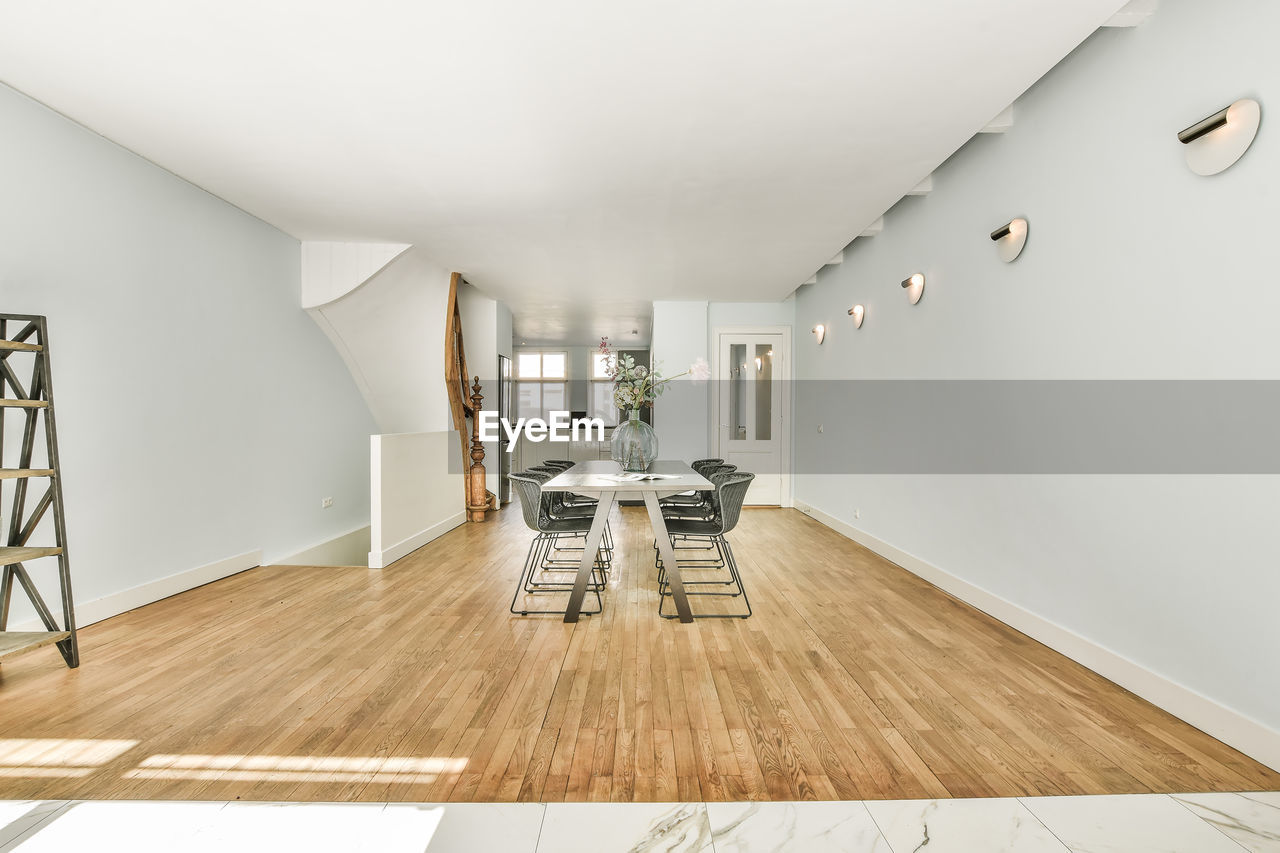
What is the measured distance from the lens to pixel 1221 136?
2168mm

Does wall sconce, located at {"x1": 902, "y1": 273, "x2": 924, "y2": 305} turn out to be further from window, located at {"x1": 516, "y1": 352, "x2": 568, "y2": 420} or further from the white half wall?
window, located at {"x1": 516, "y1": 352, "x2": 568, "y2": 420}

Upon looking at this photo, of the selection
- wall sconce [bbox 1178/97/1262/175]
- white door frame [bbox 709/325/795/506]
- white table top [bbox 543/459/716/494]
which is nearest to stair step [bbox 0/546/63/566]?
white table top [bbox 543/459/716/494]

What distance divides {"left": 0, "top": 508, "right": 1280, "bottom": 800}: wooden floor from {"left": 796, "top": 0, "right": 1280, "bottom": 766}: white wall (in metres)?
0.30

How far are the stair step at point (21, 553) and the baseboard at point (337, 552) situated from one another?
86.1 inches

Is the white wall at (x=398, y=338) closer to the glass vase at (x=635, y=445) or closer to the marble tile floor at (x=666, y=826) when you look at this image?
the glass vase at (x=635, y=445)

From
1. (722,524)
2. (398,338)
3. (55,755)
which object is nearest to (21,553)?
(55,755)

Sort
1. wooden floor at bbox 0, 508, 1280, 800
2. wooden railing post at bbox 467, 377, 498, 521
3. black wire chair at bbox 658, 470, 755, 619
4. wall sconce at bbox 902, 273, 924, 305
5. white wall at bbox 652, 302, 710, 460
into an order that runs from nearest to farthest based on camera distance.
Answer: wooden floor at bbox 0, 508, 1280, 800, black wire chair at bbox 658, 470, 755, 619, wall sconce at bbox 902, 273, 924, 305, wooden railing post at bbox 467, 377, 498, 521, white wall at bbox 652, 302, 710, 460

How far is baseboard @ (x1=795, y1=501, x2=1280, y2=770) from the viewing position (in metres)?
2.04

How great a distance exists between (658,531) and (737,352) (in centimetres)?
487

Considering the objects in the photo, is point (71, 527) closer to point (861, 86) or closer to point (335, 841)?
point (335, 841)

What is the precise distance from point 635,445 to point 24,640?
→ 10.5 feet

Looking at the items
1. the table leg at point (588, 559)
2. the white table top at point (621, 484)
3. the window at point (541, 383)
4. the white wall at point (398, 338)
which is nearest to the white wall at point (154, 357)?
the white wall at point (398, 338)

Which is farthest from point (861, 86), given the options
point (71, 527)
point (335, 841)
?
point (71, 527)

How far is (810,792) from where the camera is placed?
1856 millimetres
